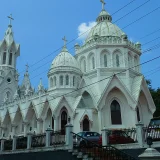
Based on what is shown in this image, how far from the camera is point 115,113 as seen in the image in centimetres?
2989

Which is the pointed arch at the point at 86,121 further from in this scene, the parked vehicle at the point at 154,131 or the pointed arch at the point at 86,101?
the parked vehicle at the point at 154,131

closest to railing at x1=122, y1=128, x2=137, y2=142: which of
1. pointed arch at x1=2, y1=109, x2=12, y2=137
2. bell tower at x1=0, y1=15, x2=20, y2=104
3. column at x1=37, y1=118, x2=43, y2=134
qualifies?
column at x1=37, y1=118, x2=43, y2=134

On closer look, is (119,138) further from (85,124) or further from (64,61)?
(64,61)

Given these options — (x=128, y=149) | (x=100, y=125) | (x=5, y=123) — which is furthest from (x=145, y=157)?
(x=5, y=123)

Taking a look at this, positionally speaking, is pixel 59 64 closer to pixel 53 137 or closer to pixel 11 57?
pixel 53 137

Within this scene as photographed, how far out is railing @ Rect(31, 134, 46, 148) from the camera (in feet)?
56.2

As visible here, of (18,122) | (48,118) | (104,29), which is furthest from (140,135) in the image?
(18,122)

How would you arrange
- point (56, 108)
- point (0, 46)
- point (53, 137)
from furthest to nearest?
point (0, 46), point (56, 108), point (53, 137)

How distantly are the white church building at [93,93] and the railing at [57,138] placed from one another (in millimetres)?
12324

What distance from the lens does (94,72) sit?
3256cm

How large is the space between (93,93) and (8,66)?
30.1m

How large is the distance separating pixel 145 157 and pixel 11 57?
2041 inches

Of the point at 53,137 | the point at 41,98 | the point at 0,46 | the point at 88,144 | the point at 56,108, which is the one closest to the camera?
the point at 88,144

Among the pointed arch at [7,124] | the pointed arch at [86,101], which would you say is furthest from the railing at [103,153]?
the pointed arch at [7,124]
